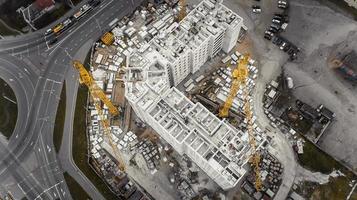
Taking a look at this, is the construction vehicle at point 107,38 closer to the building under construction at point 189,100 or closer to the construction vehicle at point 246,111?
the building under construction at point 189,100

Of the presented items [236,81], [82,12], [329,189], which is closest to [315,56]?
[236,81]

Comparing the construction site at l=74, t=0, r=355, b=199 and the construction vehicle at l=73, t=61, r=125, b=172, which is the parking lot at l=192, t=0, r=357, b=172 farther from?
the construction vehicle at l=73, t=61, r=125, b=172

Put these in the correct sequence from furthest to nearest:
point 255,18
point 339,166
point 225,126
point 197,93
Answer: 1. point 255,18
2. point 197,93
3. point 339,166
4. point 225,126

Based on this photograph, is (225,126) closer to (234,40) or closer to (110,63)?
(234,40)

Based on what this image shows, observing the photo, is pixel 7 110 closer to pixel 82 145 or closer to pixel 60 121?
pixel 60 121

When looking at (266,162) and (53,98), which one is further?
(53,98)

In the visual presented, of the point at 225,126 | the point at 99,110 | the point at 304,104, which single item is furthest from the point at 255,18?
the point at 99,110

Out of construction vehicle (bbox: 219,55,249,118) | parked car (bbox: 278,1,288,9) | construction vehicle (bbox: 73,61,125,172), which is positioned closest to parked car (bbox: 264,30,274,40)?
parked car (bbox: 278,1,288,9)
